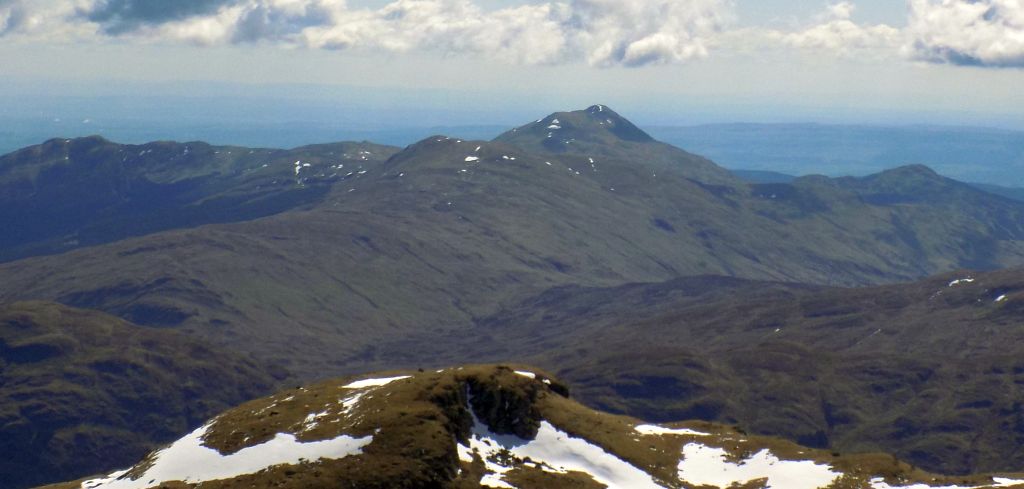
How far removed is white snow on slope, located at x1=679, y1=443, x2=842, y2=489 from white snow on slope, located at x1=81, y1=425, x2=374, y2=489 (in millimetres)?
32611

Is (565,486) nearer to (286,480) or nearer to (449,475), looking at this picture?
(449,475)

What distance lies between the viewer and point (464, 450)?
107 metres

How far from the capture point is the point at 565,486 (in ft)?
340

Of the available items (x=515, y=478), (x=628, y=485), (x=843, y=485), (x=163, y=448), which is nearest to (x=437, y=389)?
(x=515, y=478)

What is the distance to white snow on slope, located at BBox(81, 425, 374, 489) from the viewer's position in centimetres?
9850

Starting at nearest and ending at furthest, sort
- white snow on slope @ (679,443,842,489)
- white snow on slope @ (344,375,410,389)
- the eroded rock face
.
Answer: white snow on slope @ (679,443,842,489) → the eroded rock face → white snow on slope @ (344,375,410,389)

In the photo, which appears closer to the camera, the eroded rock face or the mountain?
the mountain

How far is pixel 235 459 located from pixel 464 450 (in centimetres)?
1932

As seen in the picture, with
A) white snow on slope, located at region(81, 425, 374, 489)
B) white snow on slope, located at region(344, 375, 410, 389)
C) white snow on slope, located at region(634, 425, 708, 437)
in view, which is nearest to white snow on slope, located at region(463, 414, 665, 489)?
white snow on slope, located at region(344, 375, 410, 389)

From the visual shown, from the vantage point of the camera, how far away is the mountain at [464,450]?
98.1 m

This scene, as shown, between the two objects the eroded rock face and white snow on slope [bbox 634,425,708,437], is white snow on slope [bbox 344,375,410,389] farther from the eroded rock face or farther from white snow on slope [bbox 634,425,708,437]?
white snow on slope [bbox 634,425,708,437]

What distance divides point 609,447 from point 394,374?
28.6 metres

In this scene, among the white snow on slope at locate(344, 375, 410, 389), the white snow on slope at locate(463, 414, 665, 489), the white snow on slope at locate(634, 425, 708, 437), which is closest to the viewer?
the white snow on slope at locate(463, 414, 665, 489)

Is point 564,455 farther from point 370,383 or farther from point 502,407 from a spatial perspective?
point 370,383
